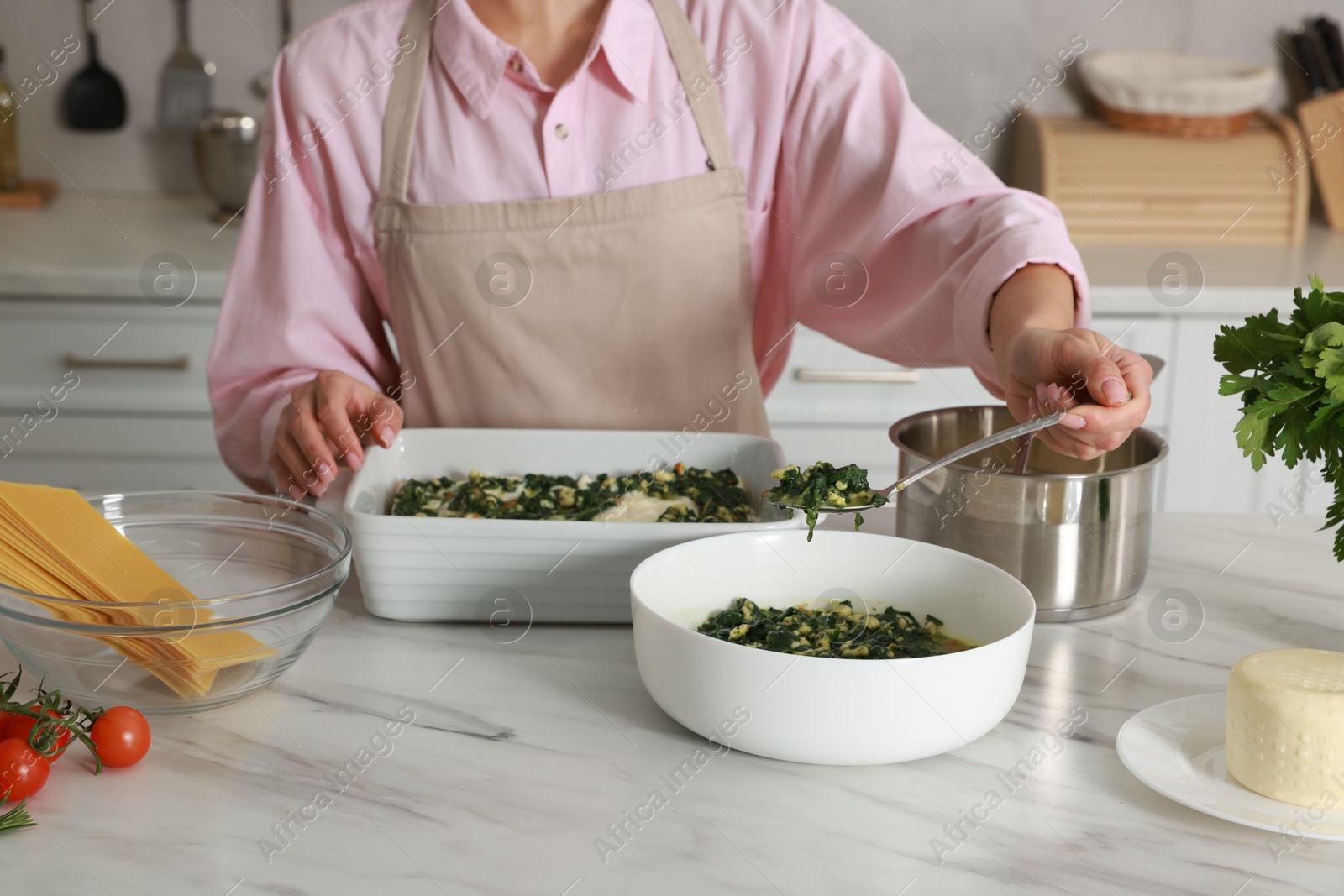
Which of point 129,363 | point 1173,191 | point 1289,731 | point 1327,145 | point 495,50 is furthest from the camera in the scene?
point 1327,145

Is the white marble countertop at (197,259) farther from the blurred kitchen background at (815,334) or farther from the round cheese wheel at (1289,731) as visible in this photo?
the round cheese wheel at (1289,731)

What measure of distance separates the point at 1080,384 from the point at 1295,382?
0.14 m

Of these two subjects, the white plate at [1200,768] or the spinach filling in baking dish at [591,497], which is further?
the spinach filling in baking dish at [591,497]

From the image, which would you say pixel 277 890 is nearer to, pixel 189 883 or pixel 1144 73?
pixel 189 883

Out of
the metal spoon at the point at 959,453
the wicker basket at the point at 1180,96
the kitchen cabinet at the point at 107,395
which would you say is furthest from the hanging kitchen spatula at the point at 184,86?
the metal spoon at the point at 959,453

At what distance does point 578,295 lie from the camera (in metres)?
1.31

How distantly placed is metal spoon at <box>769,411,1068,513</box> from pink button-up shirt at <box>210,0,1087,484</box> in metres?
0.31

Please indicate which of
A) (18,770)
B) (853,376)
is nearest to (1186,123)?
(853,376)

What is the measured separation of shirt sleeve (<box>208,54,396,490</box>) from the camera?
128 centimetres

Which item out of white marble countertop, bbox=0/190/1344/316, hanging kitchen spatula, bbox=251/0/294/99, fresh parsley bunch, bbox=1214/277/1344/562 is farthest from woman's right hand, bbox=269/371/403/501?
hanging kitchen spatula, bbox=251/0/294/99

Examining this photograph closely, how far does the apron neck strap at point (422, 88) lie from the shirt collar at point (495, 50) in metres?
0.02

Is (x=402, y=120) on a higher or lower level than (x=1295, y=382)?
higher

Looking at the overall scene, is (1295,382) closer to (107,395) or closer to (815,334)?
(815,334)

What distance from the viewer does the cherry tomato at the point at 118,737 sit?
2.47ft
